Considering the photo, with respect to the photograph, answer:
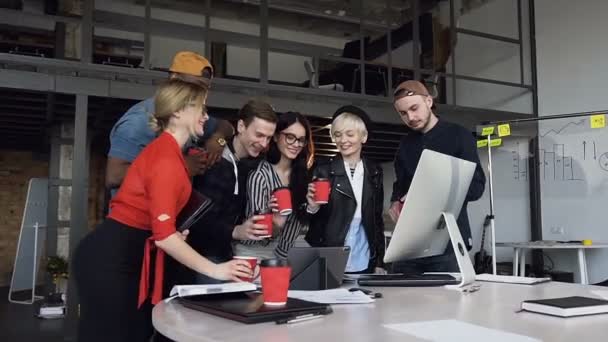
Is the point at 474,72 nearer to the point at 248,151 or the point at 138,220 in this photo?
the point at 248,151

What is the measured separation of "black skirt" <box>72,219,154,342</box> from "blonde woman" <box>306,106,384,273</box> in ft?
2.91

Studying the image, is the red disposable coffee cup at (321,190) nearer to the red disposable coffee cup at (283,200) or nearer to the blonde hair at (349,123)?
the red disposable coffee cup at (283,200)

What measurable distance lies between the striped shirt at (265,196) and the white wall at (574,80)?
4.72 metres

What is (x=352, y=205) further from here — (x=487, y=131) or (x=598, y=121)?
(x=487, y=131)

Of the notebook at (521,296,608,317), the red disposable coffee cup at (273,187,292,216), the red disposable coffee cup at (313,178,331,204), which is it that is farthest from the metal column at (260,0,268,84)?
the notebook at (521,296,608,317)

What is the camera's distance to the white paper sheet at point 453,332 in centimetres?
89

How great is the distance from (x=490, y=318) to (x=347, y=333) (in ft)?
1.14

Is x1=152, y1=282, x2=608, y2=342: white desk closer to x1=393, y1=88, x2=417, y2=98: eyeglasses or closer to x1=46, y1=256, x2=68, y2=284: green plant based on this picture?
x1=393, y1=88, x2=417, y2=98: eyeglasses

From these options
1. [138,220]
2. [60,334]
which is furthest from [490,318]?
[60,334]

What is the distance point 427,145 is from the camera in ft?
7.33

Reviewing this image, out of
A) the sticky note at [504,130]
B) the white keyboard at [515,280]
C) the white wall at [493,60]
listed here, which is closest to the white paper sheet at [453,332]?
the white keyboard at [515,280]

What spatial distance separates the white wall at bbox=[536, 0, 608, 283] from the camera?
18.9 feet

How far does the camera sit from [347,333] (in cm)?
94

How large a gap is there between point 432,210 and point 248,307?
2.26ft
